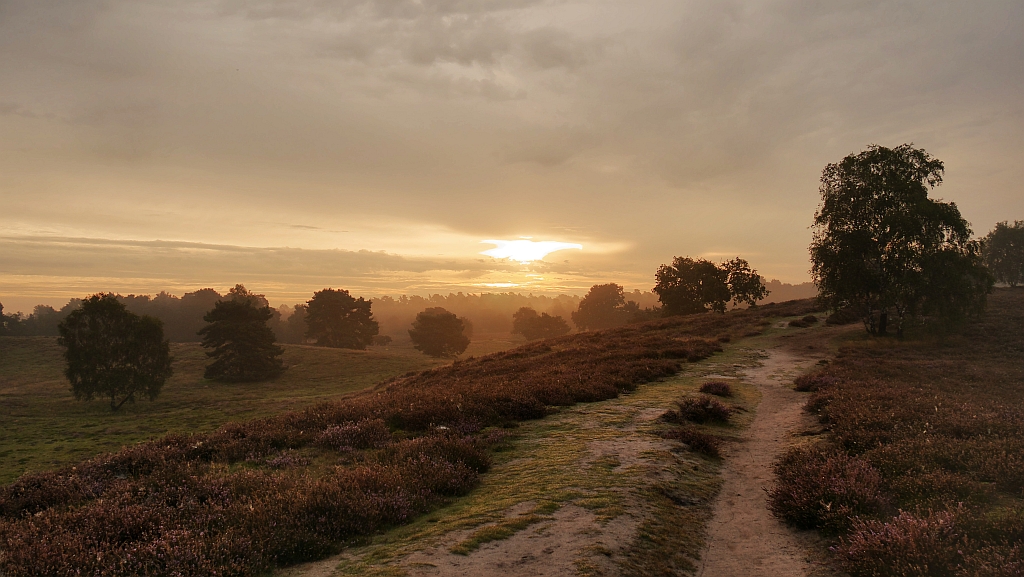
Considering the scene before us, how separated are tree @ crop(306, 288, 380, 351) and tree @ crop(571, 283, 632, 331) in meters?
62.5

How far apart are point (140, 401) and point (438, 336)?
54.2 m

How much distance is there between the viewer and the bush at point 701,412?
13.3 meters

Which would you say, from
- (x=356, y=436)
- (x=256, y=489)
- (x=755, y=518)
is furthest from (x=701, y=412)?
(x=256, y=489)

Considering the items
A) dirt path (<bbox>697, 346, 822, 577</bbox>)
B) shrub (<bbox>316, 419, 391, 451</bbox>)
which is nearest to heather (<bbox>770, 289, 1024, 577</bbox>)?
dirt path (<bbox>697, 346, 822, 577</bbox>)

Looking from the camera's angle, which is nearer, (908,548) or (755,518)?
(908,548)

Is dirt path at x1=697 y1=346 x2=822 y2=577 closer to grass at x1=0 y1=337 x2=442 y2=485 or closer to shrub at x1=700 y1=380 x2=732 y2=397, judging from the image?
shrub at x1=700 y1=380 x2=732 y2=397

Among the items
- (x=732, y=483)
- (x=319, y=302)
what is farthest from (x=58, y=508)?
(x=319, y=302)

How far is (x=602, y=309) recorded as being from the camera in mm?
135500

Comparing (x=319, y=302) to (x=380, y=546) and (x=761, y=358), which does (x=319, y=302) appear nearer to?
(x=761, y=358)

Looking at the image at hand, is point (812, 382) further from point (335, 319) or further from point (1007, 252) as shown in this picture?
point (335, 319)

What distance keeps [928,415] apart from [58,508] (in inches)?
685

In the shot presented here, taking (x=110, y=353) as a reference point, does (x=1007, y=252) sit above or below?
above

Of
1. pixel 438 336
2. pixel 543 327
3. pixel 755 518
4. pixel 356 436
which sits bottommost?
pixel 438 336

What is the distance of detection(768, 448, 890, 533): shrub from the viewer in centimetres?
663
